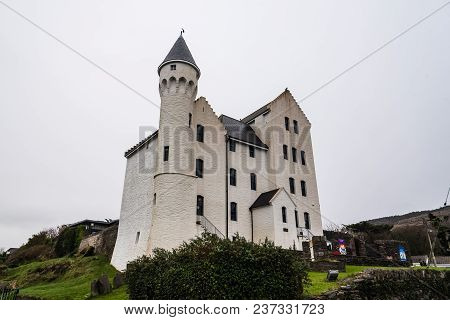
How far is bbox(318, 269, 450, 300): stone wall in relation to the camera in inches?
487

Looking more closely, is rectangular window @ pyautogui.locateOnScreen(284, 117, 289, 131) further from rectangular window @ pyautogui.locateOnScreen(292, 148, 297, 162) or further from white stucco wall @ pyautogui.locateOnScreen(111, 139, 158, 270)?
white stucco wall @ pyautogui.locateOnScreen(111, 139, 158, 270)

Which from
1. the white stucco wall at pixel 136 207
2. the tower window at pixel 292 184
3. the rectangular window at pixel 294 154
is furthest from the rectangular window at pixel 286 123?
the white stucco wall at pixel 136 207

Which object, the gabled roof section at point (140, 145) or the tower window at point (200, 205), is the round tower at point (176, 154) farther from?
the gabled roof section at point (140, 145)

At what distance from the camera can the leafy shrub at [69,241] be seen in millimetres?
40944

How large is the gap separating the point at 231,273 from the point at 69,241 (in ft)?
121

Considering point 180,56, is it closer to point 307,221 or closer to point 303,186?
point 303,186

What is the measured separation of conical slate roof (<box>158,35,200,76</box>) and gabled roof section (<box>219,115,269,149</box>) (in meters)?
7.26

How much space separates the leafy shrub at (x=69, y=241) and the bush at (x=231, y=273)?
33317mm

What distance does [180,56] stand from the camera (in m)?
29.1

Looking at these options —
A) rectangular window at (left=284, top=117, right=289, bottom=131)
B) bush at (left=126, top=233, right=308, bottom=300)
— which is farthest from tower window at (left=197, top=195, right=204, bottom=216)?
bush at (left=126, top=233, right=308, bottom=300)

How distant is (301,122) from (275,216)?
14.2 metres

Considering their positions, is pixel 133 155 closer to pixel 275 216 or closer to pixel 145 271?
pixel 275 216

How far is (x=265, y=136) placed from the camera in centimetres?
3578

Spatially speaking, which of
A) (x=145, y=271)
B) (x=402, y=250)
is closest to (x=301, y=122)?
(x=402, y=250)
